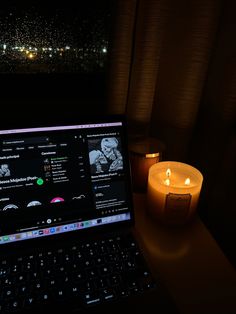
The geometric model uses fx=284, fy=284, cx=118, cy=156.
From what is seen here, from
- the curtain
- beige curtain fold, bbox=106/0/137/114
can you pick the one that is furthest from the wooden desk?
beige curtain fold, bbox=106/0/137/114

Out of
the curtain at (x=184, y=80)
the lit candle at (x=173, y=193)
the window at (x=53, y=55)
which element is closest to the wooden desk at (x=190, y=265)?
the lit candle at (x=173, y=193)

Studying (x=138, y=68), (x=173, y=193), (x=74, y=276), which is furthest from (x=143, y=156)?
(x=74, y=276)

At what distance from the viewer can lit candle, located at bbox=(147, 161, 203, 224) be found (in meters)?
0.79

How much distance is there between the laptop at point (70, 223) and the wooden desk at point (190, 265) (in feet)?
0.18

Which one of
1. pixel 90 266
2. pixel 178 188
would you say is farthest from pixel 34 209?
pixel 178 188

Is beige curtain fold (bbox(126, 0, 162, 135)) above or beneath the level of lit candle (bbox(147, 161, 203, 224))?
above

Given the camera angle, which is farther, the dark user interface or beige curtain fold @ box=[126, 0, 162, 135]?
beige curtain fold @ box=[126, 0, 162, 135]

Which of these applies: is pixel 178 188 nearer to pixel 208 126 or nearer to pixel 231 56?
pixel 208 126

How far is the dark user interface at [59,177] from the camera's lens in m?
0.69

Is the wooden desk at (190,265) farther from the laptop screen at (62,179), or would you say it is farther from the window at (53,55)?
the window at (53,55)

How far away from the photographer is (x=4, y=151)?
679 mm

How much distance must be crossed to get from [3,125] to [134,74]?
418 millimetres

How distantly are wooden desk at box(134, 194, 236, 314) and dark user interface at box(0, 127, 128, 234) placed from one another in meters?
0.13

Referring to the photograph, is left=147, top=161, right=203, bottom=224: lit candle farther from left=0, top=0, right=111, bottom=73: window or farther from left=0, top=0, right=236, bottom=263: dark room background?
left=0, top=0, right=111, bottom=73: window
